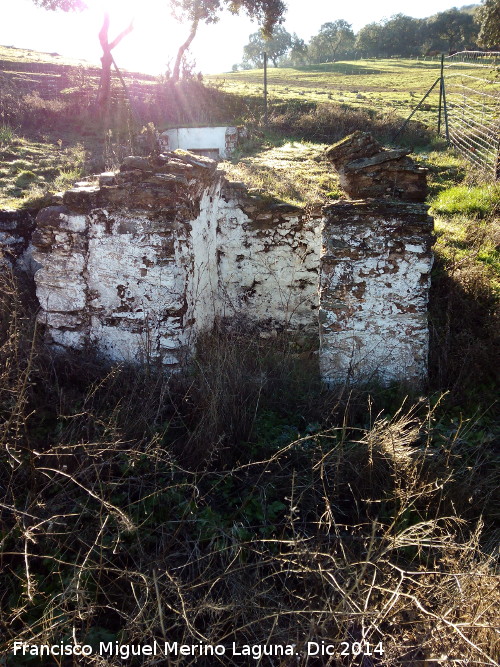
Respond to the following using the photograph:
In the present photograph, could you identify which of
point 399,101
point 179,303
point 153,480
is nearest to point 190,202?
point 179,303

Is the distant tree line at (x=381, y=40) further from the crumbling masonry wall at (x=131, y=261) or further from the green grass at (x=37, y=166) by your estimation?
the crumbling masonry wall at (x=131, y=261)

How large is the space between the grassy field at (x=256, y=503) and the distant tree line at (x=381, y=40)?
42.4 m

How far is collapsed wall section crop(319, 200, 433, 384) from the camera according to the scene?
13.3ft

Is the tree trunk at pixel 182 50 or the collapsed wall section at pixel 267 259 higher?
the tree trunk at pixel 182 50

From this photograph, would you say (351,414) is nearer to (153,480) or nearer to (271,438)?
(271,438)

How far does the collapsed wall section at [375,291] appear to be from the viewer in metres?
4.04

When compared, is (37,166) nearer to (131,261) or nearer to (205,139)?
(205,139)

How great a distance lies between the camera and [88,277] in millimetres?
4344

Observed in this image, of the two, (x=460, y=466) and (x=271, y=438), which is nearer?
(x=460, y=466)

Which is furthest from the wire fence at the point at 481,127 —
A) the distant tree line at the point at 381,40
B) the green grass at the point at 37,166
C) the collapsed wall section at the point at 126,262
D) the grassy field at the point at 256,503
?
the distant tree line at the point at 381,40

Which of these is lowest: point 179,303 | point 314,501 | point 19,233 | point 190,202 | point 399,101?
point 314,501

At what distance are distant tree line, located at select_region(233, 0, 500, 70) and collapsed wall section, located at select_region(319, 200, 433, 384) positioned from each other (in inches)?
1633

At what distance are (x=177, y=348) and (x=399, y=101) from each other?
21.2 m

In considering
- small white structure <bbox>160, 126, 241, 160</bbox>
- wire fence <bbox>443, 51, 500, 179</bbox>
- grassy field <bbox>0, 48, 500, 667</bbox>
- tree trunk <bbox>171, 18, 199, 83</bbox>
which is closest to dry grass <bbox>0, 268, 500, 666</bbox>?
grassy field <bbox>0, 48, 500, 667</bbox>
